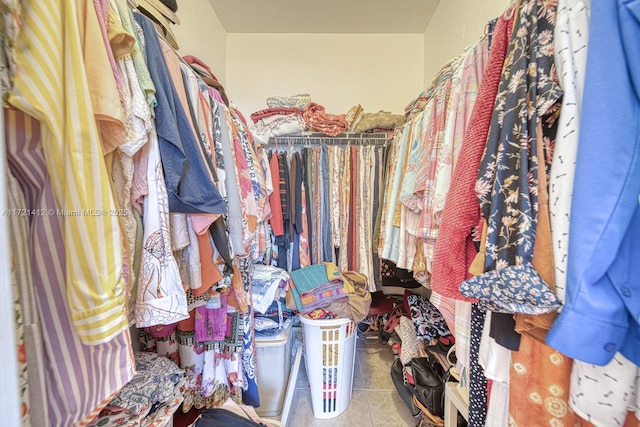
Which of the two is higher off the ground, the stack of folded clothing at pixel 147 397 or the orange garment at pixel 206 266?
the orange garment at pixel 206 266

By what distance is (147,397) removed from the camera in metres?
0.70

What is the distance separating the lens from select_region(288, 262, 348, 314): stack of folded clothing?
1.33 meters

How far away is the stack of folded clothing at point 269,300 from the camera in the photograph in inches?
50.7

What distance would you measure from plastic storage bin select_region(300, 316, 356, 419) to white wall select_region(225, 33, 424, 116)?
1670mm

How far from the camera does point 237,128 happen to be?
114 cm

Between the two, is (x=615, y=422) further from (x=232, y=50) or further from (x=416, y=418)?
(x=232, y=50)

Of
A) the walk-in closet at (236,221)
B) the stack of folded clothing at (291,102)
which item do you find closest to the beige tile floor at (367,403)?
the walk-in closet at (236,221)

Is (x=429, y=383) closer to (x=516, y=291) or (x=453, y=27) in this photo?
(x=516, y=291)

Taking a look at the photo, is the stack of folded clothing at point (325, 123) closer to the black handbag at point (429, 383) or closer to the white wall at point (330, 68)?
the white wall at point (330, 68)

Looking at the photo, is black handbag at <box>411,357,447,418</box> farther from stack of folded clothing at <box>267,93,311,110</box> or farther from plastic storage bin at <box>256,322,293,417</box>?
stack of folded clothing at <box>267,93,311,110</box>

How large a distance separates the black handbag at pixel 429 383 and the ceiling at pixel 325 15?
2.26 meters

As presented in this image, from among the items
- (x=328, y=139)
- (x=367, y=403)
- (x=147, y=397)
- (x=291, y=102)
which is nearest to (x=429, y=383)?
(x=367, y=403)

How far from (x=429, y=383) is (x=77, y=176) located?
144 centimetres

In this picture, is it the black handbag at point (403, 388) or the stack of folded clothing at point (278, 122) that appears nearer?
Answer: the black handbag at point (403, 388)
